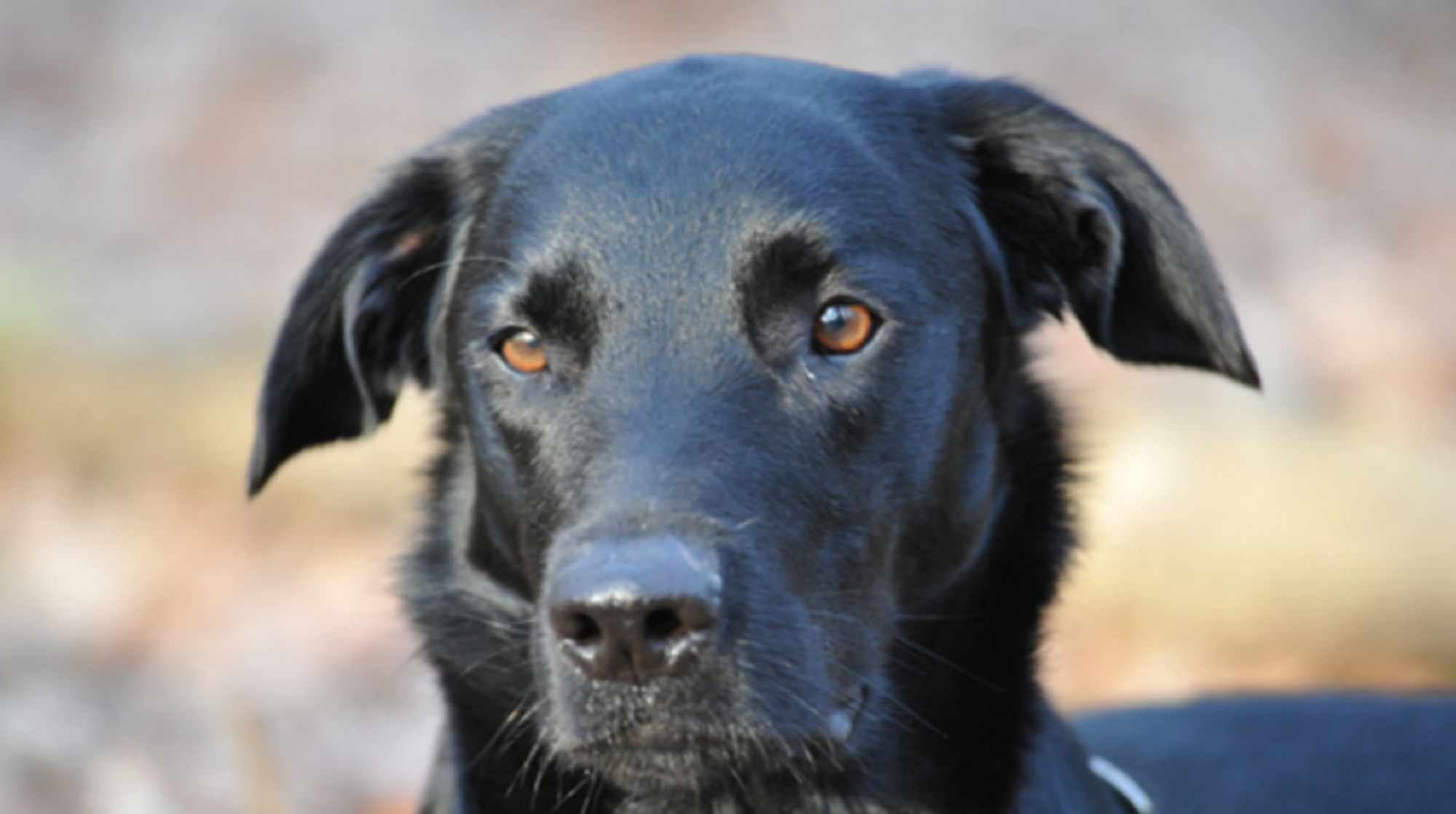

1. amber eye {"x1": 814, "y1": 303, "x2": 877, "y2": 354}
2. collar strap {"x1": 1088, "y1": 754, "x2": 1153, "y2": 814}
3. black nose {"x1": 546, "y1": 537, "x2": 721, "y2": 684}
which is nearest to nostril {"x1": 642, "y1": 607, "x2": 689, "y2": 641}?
black nose {"x1": 546, "y1": 537, "x2": 721, "y2": 684}

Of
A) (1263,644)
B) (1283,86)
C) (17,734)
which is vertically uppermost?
(1283,86)

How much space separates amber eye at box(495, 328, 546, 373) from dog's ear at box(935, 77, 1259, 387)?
98 centimetres

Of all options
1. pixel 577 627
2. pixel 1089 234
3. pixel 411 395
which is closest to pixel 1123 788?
pixel 1089 234

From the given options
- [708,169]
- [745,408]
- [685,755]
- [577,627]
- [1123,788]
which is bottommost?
[1123,788]

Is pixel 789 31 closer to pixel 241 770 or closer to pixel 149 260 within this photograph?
pixel 149 260

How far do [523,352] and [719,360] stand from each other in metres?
0.42

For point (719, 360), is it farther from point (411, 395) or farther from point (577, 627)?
point (411, 395)

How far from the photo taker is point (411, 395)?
24.2 feet

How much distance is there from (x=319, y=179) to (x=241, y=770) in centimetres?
557

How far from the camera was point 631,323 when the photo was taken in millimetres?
2883

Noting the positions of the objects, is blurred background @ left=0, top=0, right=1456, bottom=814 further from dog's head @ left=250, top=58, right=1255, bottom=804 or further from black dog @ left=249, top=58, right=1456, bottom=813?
dog's head @ left=250, top=58, right=1255, bottom=804

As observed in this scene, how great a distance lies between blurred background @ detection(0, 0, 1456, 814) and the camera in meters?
5.93

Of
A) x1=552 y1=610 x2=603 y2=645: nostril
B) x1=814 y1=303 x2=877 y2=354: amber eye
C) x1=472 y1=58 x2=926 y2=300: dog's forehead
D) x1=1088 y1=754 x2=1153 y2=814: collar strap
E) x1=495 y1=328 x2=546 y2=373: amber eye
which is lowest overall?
x1=1088 y1=754 x2=1153 y2=814: collar strap

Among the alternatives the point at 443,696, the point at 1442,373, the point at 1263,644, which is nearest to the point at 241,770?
the point at 443,696
